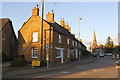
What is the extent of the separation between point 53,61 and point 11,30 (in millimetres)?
15173

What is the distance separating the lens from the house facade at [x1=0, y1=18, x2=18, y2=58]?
30344 millimetres

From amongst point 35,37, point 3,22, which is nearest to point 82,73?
point 35,37

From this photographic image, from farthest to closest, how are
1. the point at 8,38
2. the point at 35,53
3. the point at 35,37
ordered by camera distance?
the point at 8,38, the point at 35,37, the point at 35,53

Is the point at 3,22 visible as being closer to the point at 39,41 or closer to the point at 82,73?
the point at 39,41

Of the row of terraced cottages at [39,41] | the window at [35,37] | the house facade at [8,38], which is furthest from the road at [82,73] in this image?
the house facade at [8,38]

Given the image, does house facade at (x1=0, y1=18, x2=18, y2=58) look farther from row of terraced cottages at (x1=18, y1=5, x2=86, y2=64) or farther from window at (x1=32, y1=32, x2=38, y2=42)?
window at (x1=32, y1=32, x2=38, y2=42)

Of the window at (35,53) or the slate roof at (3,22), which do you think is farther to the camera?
the slate roof at (3,22)

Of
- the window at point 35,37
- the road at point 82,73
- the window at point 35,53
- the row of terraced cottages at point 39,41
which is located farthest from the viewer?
the window at point 35,37

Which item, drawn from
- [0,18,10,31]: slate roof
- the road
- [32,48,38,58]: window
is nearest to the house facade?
[0,18,10,31]: slate roof

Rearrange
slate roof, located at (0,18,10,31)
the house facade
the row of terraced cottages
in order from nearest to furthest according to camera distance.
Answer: the row of terraced cottages, the house facade, slate roof, located at (0,18,10,31)

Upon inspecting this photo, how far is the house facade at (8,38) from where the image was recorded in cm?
3034

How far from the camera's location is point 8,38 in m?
32.0

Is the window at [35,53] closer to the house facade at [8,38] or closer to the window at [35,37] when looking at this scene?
the window at [35,37]

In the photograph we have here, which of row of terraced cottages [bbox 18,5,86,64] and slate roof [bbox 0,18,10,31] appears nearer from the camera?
row of terraced cottages [bbox 18,5,86,64]
